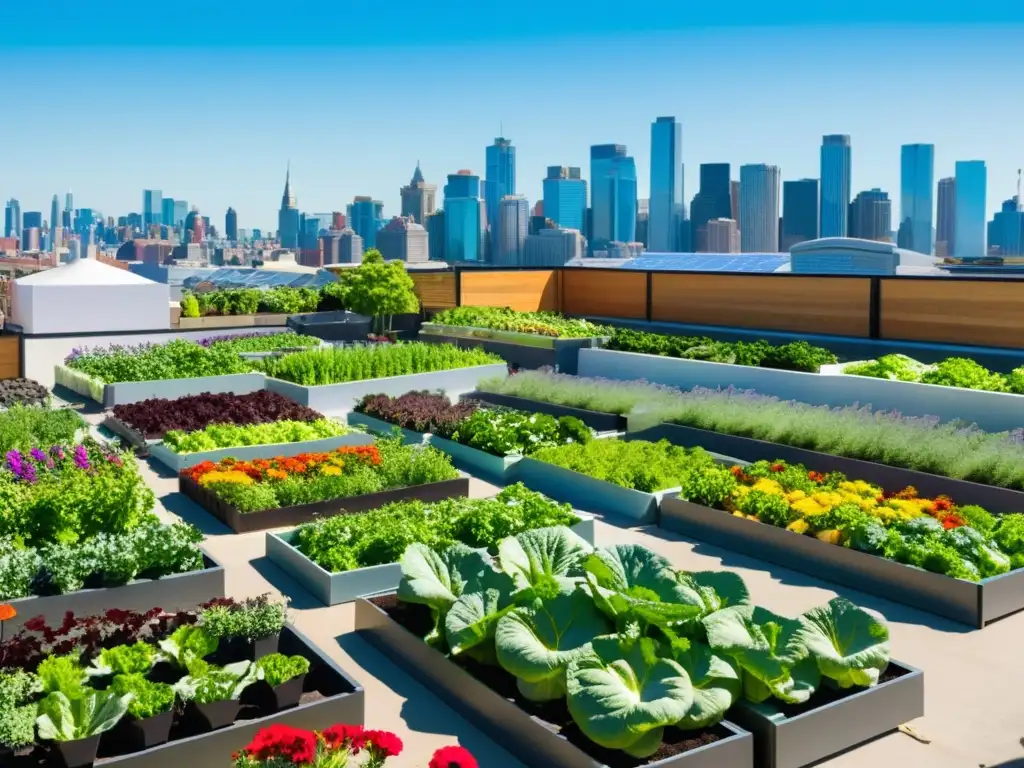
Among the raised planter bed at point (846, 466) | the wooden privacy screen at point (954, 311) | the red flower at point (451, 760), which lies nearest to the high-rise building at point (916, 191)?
the wooden privacy screen at point (954, 311)

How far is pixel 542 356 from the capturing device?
1585cm

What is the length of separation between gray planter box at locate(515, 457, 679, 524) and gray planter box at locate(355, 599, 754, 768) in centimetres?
323

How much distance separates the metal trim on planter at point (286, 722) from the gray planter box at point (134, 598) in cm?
152

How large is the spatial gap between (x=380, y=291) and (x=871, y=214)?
3445 inches

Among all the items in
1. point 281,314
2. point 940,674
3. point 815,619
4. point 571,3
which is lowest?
point 940,674

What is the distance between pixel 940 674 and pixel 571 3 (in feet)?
78.1

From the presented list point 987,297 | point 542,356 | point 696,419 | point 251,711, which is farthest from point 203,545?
point 987,297

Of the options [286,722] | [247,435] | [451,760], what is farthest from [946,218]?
[451,760]

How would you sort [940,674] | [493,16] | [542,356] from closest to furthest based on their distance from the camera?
[940,674] < [542,356] < [493,16]

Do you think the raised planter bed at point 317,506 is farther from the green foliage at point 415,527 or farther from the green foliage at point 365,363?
the green foliage at point 365,363

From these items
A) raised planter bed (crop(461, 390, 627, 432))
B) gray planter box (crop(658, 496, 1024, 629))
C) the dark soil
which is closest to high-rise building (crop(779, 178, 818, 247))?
raised planter bed (crop(461, 390, 627, 432))

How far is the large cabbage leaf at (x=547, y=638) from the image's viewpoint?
189 inches

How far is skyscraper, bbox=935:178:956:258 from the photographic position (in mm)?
102162

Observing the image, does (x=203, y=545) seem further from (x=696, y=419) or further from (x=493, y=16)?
(x=493, y=16)
